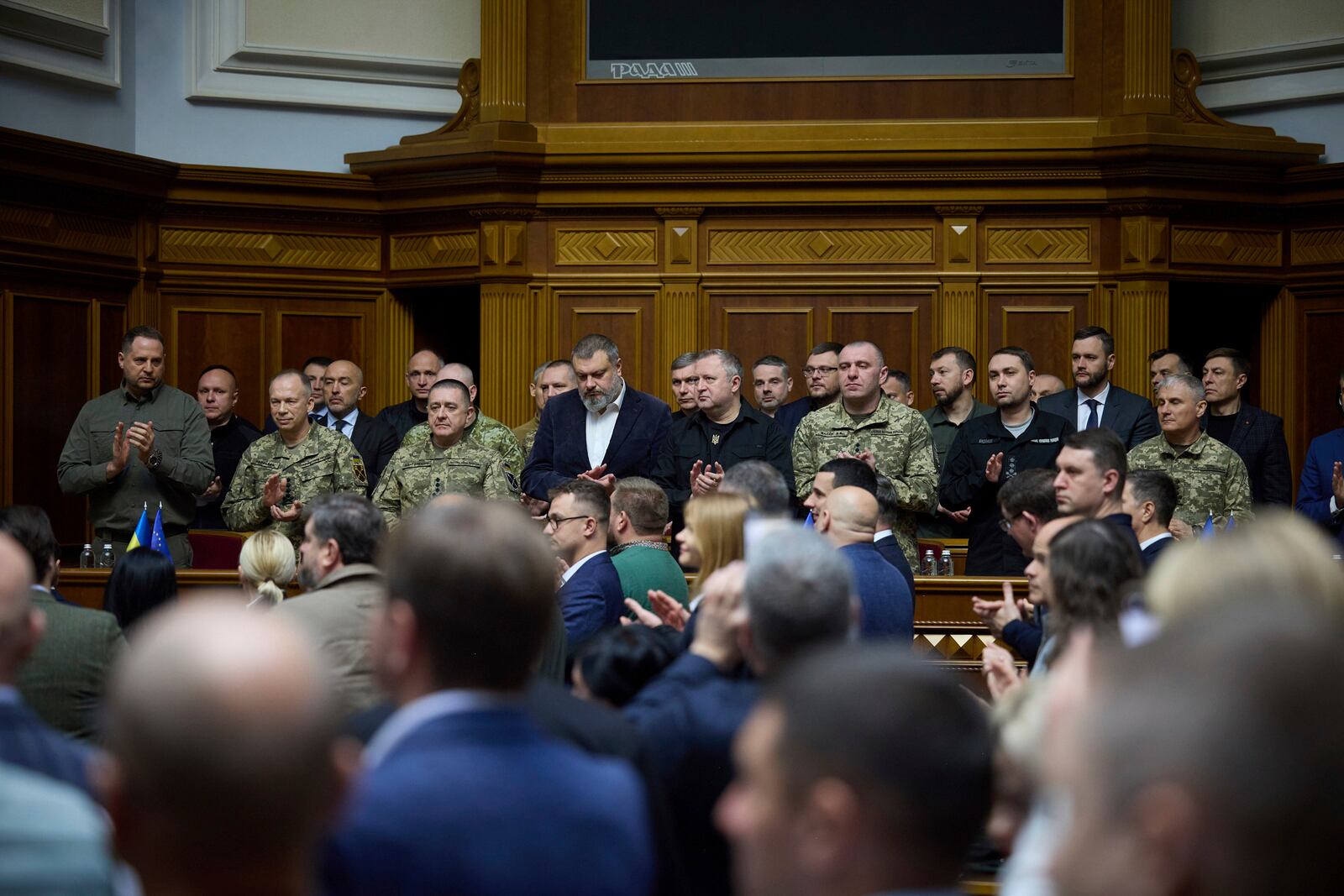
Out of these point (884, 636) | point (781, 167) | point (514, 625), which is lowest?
point (884, 636)

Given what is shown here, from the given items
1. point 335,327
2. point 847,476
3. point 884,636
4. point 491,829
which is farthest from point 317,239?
point 491,829

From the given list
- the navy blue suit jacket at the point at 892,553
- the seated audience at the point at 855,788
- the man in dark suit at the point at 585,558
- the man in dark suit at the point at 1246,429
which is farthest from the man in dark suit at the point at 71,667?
the man in dark suit at the point at 1246,429

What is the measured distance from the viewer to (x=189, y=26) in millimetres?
9641

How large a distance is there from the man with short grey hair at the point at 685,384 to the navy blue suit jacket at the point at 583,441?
355mm

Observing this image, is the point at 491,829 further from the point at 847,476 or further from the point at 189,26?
the point at 189,26

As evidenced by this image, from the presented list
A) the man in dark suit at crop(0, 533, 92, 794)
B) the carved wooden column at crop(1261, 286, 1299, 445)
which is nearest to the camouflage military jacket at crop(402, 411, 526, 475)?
the man in dark suit at crop(0, 533, 92, 794)

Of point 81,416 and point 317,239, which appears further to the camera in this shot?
point 317,239

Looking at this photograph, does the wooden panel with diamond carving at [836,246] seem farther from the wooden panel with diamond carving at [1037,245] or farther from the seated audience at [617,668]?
the seated audience at [617,668]

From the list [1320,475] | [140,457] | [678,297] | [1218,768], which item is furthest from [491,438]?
[1218,768]

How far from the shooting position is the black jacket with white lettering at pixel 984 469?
22.1 ft

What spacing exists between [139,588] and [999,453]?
381 centimetres

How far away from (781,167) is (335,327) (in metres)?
3.06

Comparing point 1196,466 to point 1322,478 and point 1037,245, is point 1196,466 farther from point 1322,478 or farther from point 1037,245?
point 1037,245

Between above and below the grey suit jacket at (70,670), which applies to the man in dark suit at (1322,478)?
above
